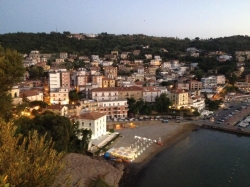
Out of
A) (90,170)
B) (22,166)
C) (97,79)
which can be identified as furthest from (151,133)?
(22,166)

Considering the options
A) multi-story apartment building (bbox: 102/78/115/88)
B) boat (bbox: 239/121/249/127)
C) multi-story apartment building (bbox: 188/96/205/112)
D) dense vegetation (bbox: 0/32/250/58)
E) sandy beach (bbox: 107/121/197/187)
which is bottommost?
sandy beach (bbox: 107/121/197/187)

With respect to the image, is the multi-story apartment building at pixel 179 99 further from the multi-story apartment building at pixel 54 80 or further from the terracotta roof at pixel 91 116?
the multi-story apartment building at pixel 54 80

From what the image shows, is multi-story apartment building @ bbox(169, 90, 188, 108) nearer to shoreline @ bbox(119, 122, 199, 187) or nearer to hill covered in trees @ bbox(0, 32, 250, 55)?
shoreline @ bbox(119, 122, 199, 187)

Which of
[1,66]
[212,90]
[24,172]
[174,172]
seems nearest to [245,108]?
[212,90]

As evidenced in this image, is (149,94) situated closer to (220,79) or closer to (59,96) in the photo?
(59,96)

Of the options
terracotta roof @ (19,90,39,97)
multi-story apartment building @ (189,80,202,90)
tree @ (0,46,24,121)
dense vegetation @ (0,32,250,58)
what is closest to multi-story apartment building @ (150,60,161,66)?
dense vegetation @ (0,32,250,58)
